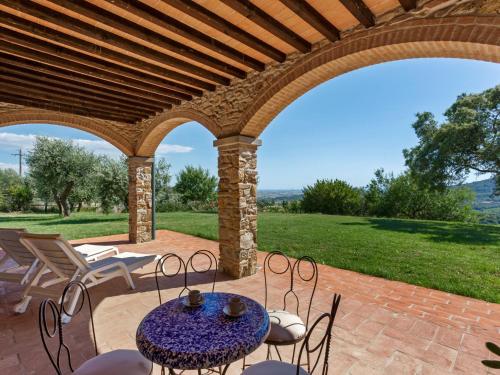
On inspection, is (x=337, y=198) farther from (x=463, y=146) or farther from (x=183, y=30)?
(x=183, y=30)

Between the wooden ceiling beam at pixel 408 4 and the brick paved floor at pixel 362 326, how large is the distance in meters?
3.27

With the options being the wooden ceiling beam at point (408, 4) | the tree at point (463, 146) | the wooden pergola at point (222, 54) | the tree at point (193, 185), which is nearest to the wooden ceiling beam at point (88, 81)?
the wooden pergola at point (222, 54)

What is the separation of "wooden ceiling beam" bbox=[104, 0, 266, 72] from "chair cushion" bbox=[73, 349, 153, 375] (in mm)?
2907

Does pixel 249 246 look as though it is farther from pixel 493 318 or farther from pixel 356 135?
pixel 356 135

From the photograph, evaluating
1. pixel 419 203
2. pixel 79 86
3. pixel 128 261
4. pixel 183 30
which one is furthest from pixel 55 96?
pixel 419 203

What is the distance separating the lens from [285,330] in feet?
6.43

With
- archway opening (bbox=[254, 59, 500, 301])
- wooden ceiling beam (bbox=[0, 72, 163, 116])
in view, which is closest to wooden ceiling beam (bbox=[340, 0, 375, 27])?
archway opening (bbox=[254, 59, 500, 301])

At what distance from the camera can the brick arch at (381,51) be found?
2.24 m

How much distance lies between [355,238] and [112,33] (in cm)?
747

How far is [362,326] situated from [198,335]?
7.23 ft

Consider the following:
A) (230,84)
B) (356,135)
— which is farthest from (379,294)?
(356,135)

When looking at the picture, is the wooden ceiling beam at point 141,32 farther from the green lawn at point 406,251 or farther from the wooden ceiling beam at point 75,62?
the green lawn at point 406,251

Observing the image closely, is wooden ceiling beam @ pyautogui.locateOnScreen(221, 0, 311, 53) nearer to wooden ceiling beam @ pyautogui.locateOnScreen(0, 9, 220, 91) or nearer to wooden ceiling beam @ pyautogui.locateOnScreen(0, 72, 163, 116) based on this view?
wooden ceiling beam @ pyautogui.locateOnScreen(0, 9, 220, 91)

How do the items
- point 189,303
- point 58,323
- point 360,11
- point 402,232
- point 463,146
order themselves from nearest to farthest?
point 58,323
point 189,303
point 360,11
point 402,232
point 463,146
